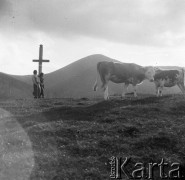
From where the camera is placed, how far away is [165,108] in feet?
82.8

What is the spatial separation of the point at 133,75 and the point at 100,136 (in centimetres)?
1593

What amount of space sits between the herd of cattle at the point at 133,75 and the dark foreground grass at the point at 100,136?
562cm

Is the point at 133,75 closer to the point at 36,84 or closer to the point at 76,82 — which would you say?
the point at 36,84

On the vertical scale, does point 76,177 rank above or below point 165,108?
below

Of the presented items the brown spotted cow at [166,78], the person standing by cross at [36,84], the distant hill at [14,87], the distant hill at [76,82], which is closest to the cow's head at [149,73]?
the brown spotted cow at [166,78]

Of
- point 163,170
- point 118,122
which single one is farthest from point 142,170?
point 118,122

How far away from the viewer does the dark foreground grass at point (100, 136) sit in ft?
49.8

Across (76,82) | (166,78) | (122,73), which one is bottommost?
(76,82)

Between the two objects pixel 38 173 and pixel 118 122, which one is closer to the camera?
pixel 38 173

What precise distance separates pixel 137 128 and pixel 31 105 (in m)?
11.8

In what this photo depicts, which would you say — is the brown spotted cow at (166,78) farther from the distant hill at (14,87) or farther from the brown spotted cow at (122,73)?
the distant hill at (14,87)

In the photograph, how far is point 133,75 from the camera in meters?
34.1

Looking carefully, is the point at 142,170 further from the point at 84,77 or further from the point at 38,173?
the point at 84,77

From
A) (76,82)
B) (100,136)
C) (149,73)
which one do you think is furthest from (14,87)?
(100,136)
